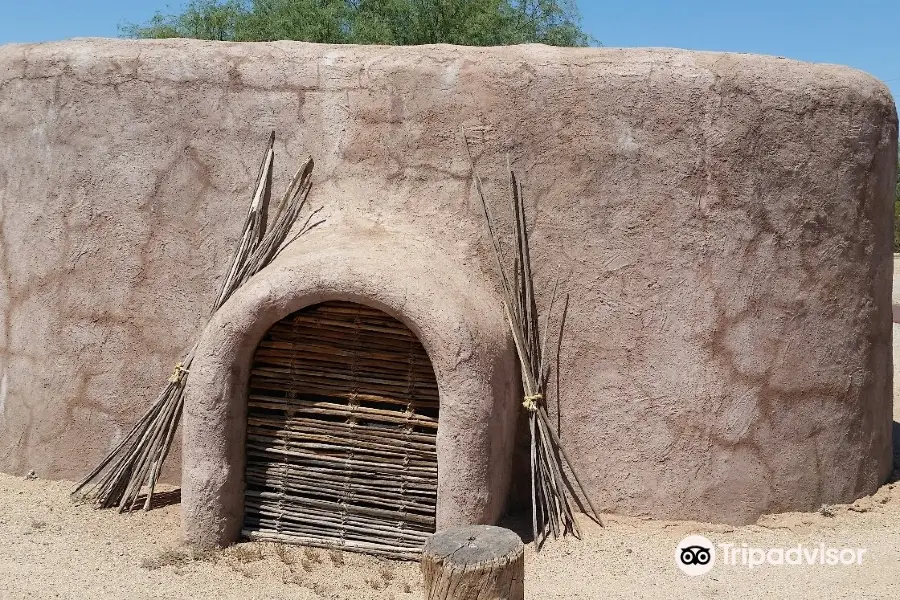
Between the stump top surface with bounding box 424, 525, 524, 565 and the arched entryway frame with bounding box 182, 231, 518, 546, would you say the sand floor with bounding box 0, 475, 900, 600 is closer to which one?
the arched entryway frame with bounding box 182, 231, 518, 546

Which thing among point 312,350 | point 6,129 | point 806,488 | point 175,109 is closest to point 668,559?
point 806,488

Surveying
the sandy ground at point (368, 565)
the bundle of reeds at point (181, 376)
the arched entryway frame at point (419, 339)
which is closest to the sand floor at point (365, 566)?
the sandy ground at point (368, 565)

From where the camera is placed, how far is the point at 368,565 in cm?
438

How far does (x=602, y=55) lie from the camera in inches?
187

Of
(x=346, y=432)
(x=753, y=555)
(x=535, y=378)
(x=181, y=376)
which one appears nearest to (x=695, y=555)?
(x=753, y=555)

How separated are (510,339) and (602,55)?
1634mm

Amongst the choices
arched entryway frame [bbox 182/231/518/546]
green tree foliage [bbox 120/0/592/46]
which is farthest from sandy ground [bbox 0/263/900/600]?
green tree foliage [bbox 120/0/592/46]

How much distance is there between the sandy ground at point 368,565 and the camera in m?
4.08

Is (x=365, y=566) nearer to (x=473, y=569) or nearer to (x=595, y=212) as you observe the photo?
(x=473, y=569)

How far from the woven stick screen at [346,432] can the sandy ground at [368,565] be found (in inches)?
7.0

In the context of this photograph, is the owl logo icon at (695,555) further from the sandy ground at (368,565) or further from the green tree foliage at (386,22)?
the green tree foliage at (386,22)

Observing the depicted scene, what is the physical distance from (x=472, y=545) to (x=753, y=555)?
81.7 inches

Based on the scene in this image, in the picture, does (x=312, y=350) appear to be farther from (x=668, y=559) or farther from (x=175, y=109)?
(x=668, y=559)

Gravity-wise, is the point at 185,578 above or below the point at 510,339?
below
